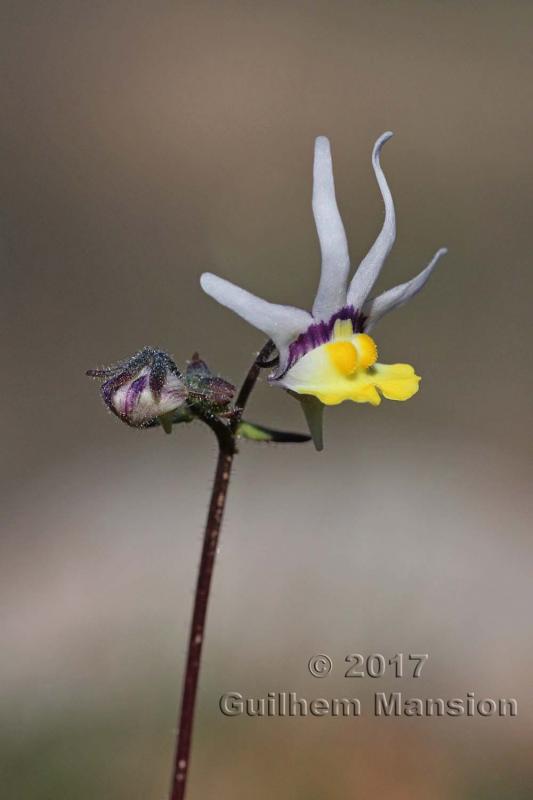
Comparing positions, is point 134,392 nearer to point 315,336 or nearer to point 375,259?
point 315,336

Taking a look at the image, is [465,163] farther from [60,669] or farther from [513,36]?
[60,669]

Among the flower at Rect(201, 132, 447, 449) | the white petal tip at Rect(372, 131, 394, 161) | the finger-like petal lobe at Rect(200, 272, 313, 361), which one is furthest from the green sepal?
the white petal tip at Rect(372, 131, 394, 161)

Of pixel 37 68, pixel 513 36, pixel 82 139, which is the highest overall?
pixel 513 36

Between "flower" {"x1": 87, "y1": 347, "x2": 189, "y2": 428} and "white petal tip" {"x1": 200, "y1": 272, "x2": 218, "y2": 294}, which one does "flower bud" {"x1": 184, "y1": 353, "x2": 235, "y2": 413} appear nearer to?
"flower" {"x1": 87, "y1": 347, "x2": 189, "y2": 428}

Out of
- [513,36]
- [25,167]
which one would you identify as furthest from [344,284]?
[513,36]

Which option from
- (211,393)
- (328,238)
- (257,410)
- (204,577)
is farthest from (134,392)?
(257,410)

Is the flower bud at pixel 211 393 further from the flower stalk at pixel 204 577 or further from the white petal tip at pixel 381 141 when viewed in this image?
the white petal tip at pixel 381 141

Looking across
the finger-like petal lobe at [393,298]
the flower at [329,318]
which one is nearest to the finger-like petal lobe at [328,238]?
the flower at [329,318]
